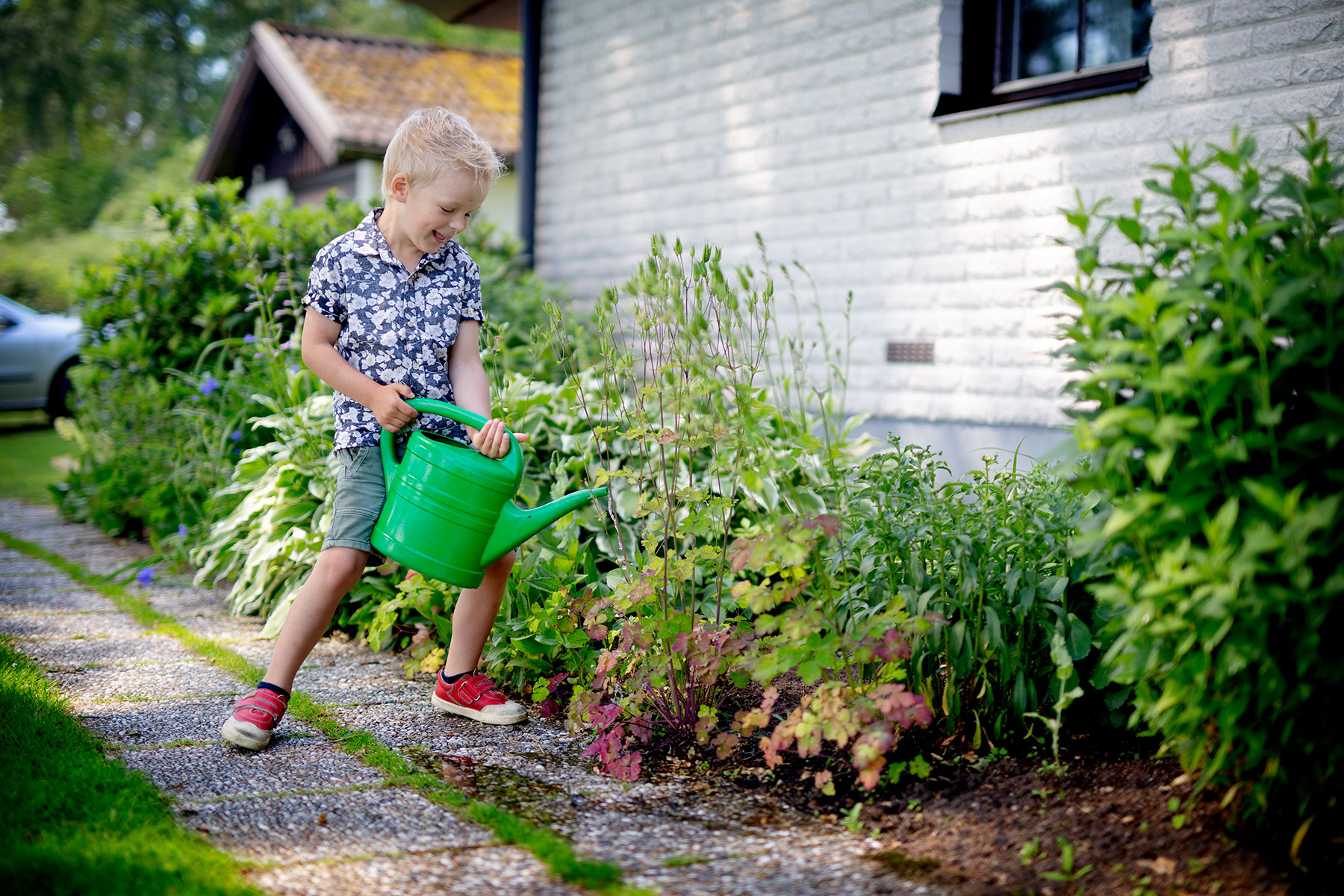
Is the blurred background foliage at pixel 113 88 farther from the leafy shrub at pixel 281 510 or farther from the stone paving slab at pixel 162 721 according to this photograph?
the stone paving slab at pixel 162 721

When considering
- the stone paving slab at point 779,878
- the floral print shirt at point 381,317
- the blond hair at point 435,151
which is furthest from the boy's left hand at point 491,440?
the stone paving slab at point 779,878

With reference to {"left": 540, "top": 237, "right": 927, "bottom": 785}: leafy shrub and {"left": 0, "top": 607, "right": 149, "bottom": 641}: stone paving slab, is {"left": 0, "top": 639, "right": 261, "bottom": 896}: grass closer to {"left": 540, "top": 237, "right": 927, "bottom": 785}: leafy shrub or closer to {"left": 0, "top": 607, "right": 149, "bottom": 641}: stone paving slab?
{"left": 540, "top": 237, "right": 927, "bottom": 785}: leafy shrub

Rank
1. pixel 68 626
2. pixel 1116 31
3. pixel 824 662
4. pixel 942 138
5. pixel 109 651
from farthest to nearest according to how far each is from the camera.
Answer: pixel 942 138 → pixel 1116 31 → pixel 68 626 → pixel 109 651 → pixel 824 662

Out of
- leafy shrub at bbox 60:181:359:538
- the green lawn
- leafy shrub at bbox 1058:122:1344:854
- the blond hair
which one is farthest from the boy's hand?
the green lawn

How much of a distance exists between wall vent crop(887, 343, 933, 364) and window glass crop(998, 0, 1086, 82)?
1.12 meters

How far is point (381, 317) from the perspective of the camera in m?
2.46

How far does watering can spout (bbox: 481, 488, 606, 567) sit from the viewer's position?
234 centimetres

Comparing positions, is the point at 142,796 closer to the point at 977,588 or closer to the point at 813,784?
the point at 813,784

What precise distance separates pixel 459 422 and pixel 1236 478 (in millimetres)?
1508

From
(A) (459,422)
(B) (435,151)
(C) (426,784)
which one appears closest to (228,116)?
(B) (435,151)

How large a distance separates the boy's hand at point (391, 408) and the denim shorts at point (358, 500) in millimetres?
149

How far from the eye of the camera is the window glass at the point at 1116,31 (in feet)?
12.7

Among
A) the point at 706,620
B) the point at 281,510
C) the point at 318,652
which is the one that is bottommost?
the point at 318,652

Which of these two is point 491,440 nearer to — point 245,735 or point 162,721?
point 245,735
